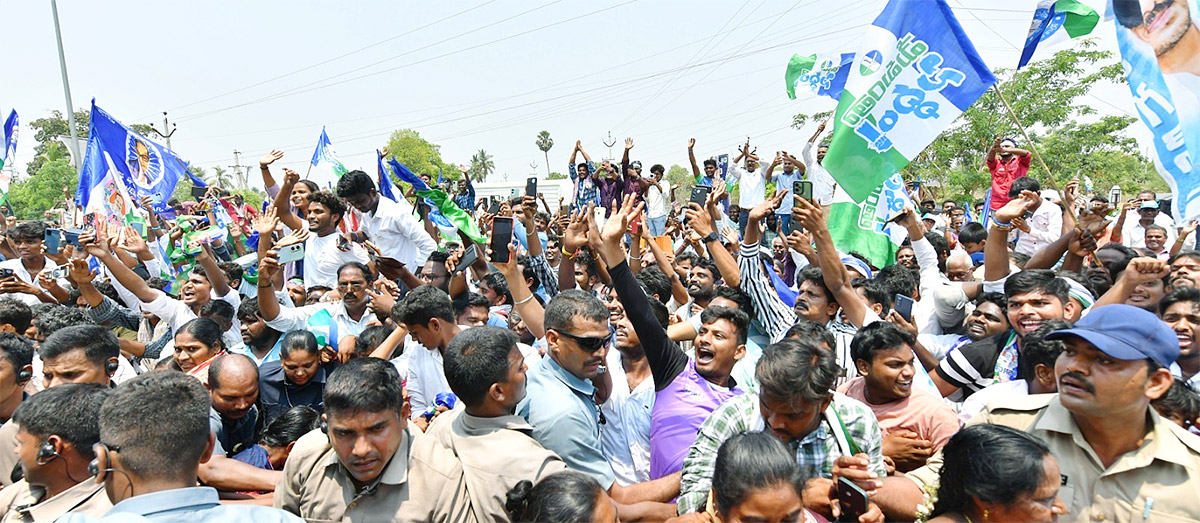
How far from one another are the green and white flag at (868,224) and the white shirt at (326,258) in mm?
3878

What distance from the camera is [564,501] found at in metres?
2.08

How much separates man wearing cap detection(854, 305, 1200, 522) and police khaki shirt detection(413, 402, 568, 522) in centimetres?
103

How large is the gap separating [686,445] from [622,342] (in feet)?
2.66

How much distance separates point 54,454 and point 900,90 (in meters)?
4.96

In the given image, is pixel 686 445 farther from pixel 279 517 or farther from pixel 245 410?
pixel 245 410

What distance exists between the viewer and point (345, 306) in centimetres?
537

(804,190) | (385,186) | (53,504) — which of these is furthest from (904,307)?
(385,186)

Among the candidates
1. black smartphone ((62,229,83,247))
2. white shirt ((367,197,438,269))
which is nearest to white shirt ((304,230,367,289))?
white shirt ((367,197,438,269))

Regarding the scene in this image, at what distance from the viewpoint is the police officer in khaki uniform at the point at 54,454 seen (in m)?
2.37

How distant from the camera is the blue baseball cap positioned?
2.22 metres

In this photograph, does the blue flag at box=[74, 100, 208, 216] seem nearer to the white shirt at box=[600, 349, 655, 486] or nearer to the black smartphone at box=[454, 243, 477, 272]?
the black smartphone at box=[454, 243, 477, 272]

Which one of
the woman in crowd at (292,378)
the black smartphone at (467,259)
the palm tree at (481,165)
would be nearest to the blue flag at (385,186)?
the black smartphone at (467,259)

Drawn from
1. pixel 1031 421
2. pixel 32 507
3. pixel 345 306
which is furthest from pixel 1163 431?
pixel 345 306

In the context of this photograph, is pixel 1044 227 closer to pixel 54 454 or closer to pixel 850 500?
pixel 850 500
